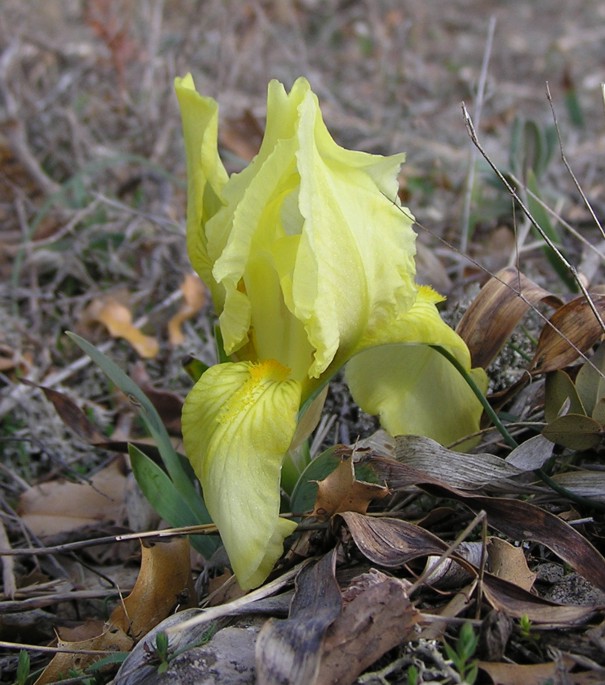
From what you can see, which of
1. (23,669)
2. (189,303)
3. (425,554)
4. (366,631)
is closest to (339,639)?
(366,631)

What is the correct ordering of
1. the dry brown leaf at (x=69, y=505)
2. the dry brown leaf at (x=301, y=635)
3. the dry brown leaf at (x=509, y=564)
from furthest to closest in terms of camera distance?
the dry brown leaf at (x=69, y=505), the dry brown leaf at (x=509, y=564), the dry brown leaf at (x=301, y=635)

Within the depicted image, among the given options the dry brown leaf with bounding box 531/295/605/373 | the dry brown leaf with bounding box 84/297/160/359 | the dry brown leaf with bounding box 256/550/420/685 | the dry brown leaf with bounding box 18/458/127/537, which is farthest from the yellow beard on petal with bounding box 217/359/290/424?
the dry brown leaf with bounding box 84/297/160/359

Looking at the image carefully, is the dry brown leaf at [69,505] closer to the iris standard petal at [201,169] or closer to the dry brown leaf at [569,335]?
the iris standard petal at [201,169]

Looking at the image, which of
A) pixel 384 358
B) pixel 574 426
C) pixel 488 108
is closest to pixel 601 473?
pixel 574 426

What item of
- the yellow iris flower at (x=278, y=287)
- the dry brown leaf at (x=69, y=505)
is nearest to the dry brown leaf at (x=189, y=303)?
the dry brown leaf at (x=69, y=505)

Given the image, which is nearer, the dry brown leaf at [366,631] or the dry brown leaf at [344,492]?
the dry brown leaf at [366,631]

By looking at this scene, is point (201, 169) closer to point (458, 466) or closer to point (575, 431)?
point (458, 466)
